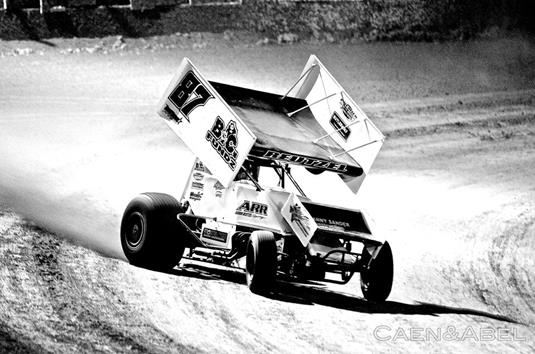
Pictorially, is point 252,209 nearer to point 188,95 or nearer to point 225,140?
point 225,140

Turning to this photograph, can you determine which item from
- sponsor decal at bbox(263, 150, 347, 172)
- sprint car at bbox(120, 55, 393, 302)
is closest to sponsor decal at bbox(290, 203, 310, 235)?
sprint car at bbox(120, 55, 393, 302)

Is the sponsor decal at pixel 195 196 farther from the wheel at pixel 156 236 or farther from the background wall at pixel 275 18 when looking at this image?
the background wall at pixel 275 18

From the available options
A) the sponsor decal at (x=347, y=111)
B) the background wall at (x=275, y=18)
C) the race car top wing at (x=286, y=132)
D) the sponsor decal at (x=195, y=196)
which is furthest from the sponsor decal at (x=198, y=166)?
the background wall at (x=275, y=18)

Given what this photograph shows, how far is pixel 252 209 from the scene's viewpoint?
38.0 ft

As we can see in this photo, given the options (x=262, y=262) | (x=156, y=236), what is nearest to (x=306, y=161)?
(x=262, y=262)

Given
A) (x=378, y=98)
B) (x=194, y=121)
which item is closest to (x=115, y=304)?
(x=194, y=121)

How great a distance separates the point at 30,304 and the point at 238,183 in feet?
10.8

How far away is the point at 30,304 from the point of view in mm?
9266

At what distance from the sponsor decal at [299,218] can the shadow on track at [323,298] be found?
81 cm

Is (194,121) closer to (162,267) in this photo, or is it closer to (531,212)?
(162,267)

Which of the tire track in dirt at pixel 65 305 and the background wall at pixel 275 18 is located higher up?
the tire track in dirt at pixel 65 305

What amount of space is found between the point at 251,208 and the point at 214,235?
63cm

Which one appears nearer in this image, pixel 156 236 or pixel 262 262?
pixel 262 262

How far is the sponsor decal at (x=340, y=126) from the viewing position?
13.0 meters
